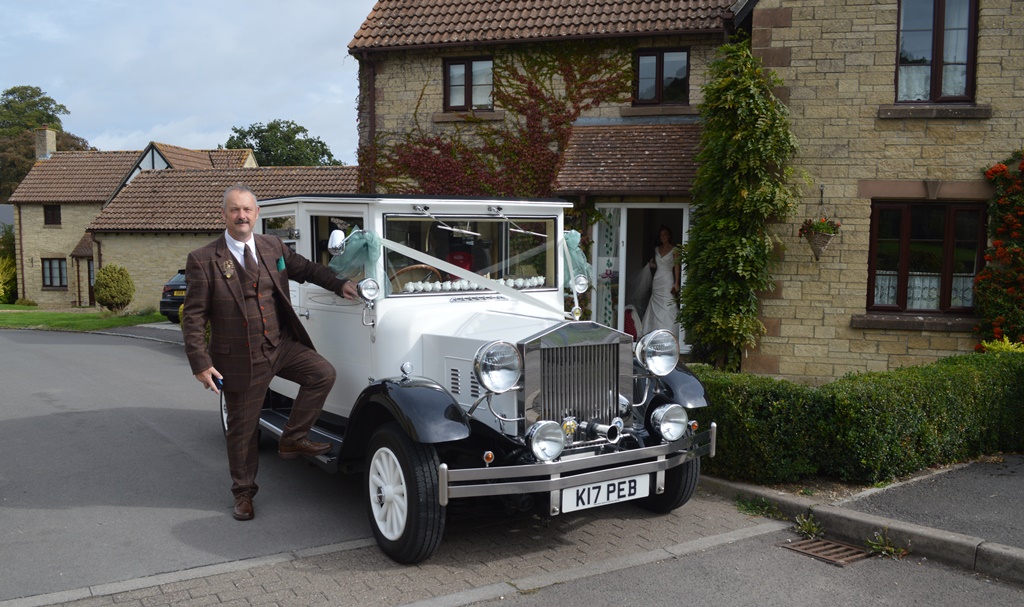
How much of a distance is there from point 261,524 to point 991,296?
8.62 metres

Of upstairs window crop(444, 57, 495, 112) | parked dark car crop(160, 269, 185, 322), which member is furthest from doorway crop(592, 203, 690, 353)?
parked dark car crop(160, 269, 185, 322)

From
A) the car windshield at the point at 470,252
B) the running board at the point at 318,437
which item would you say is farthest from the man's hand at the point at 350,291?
the running board at the point at 318,437

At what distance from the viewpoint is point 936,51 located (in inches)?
389

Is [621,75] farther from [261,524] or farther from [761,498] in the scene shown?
[261,524]

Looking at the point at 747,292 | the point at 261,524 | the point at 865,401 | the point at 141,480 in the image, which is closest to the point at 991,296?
the point at 747,292

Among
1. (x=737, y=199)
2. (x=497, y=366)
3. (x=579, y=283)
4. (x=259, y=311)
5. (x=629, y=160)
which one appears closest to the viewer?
(x=497, y=366)

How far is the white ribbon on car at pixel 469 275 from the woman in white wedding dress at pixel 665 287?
5.63m

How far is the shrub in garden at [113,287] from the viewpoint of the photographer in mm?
25000

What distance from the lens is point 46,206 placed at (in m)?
37.3

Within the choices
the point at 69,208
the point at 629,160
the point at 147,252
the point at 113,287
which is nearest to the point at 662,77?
the point at 629,160

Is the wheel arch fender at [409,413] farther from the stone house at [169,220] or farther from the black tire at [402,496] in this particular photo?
the stone house at [169,220]

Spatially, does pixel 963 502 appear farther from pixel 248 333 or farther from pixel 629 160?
pixel 629 160

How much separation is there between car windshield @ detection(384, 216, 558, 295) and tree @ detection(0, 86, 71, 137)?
70375mm

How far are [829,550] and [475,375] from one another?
99.8 inches
